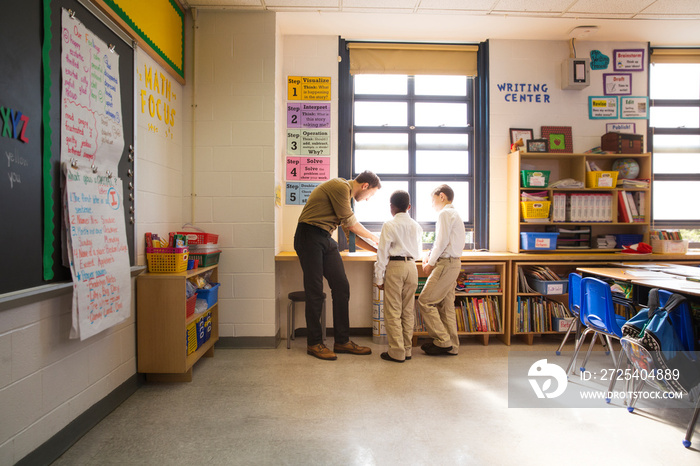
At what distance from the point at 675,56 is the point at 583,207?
218cm

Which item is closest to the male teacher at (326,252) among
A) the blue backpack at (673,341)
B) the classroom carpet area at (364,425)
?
the classroom carpet area at (364,425)

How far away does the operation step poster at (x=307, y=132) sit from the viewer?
157 inches

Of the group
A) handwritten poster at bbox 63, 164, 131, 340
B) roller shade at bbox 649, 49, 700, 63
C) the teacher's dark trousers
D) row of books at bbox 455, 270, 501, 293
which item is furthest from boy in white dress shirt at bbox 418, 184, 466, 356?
roller shade at bbox 649, 49, 700, 63

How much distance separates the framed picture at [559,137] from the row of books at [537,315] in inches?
64.3

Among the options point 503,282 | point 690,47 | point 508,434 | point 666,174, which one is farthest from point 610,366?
point 690,47

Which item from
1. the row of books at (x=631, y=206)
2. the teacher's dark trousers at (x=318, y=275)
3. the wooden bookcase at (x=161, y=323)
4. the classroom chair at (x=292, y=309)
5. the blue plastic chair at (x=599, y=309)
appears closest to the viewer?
the blue plastic chair at (x=599, y=309)

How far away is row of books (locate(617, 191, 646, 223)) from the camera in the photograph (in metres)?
3.85

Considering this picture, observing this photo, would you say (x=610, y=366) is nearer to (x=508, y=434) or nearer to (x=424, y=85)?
(x=508, y=434)

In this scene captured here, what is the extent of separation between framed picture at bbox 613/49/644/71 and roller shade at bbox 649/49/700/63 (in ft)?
0.55

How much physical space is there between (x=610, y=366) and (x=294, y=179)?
10.7 ft

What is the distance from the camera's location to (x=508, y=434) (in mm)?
2051

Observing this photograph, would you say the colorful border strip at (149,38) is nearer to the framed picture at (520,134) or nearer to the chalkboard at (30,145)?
the chalkboard at (30,145)

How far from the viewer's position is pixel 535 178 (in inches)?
149

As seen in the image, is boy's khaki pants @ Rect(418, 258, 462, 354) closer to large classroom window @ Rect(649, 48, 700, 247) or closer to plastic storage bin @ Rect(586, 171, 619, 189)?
plastic storage bin @ Rect(586, 171, 619, 189)
